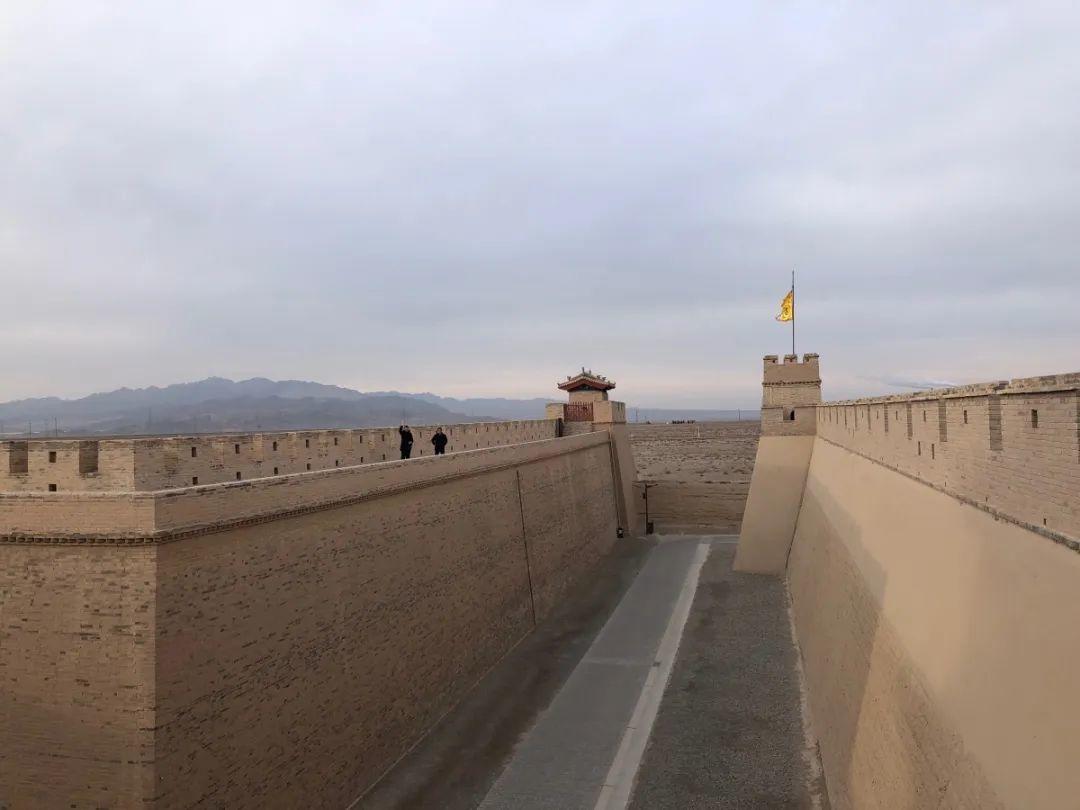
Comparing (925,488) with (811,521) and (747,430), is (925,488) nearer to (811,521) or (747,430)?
(811,521)

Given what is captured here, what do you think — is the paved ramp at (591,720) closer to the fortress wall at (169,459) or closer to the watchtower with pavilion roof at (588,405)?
the fortress wall at (169,459)

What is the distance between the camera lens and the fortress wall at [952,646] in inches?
159

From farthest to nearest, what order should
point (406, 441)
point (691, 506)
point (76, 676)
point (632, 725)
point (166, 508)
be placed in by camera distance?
point (691, 506) → point (406, 441) → point (632, 725) → point (166, 508) → point (76, 676)

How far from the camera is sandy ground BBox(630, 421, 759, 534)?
89.3 feet

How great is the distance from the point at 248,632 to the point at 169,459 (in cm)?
320

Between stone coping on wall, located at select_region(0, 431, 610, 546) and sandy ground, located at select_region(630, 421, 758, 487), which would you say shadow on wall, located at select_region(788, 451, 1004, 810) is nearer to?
stone coping on wall, located at select_region(0, 431, 610, 546)

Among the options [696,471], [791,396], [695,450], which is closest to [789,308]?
[791,396]

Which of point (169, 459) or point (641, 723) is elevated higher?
point (169, 459)

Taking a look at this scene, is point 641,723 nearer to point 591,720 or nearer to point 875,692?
point 591,720

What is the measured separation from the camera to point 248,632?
7473mm

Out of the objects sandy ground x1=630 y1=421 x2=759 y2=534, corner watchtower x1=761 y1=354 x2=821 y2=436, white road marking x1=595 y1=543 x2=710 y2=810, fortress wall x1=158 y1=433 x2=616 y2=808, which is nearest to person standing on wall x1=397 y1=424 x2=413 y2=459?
fortress wall x1=158 y1=433 x2=616 y2=808

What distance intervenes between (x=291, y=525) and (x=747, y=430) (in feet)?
144

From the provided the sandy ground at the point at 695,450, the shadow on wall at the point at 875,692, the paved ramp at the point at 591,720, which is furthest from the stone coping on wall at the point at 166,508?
the sandy ground at the point at 695,450

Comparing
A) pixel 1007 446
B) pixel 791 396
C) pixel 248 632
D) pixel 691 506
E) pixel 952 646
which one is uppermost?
pixel 791 396
